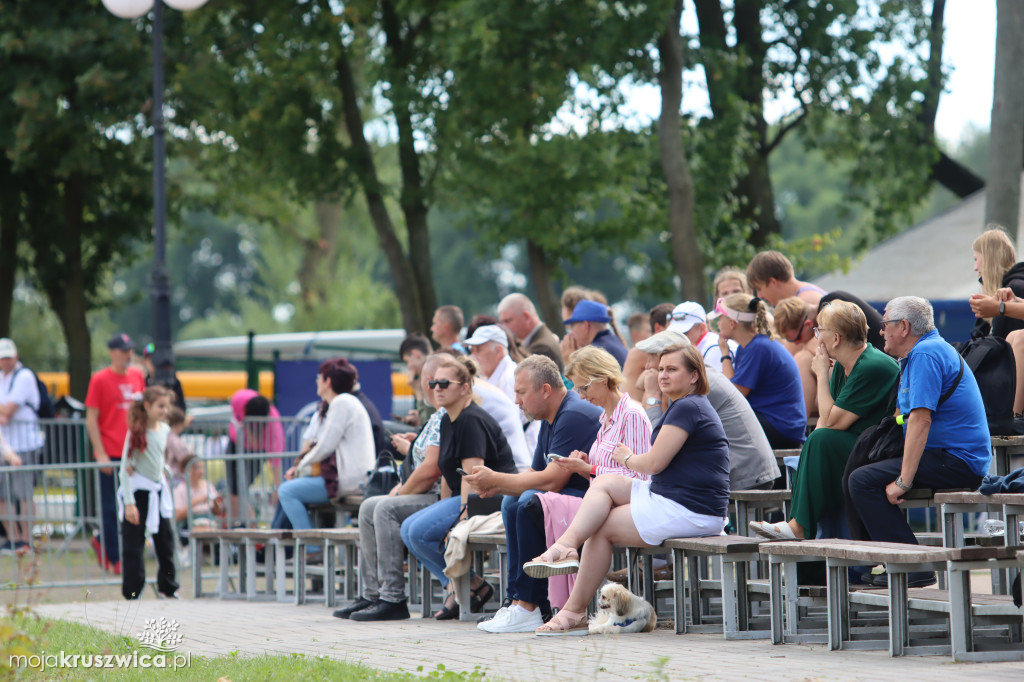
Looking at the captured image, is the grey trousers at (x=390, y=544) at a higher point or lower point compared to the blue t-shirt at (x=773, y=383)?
lower

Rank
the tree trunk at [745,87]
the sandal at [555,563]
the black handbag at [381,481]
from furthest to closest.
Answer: the tree trunk at [745,87], the black handbag at [381,481], the sandal at [555,563]

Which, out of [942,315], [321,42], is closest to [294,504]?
[942,315]

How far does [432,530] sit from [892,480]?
3256 mm

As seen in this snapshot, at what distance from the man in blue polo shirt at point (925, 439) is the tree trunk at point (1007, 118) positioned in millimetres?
7010

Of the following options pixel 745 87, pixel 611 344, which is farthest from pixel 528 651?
pixel 745 87

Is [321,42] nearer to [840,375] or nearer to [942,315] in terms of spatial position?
[942,315]

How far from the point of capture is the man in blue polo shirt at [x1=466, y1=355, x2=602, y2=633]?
25.9ft

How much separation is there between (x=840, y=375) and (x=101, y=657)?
4.35 meters

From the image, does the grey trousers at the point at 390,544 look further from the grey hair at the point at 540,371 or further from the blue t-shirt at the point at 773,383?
the blue t-shirt at the point at 773,383

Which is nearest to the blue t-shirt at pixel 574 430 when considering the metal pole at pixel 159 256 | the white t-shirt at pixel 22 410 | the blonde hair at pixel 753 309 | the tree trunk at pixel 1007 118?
the blonde hair at pixel 753 309

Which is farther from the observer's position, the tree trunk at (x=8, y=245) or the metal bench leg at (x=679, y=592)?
the tree trunk at (x=8, y=245)

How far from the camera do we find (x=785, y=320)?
340 inches

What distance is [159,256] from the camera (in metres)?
15.0

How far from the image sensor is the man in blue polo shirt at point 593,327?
32.8 ft
